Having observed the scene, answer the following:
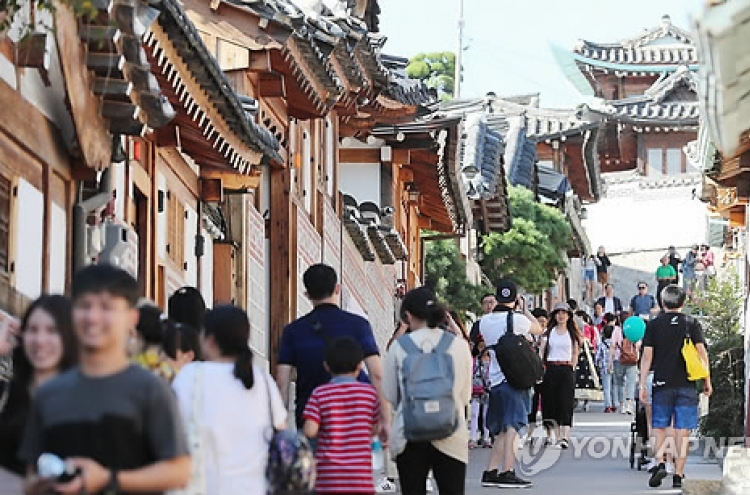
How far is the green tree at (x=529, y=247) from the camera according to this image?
47.0 metres

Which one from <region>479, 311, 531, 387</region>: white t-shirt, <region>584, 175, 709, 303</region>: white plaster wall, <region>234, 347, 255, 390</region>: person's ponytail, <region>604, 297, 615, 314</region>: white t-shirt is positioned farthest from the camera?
<region>584, 175, 709, 303</region>: white plaster wall

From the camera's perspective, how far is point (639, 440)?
20719 mm

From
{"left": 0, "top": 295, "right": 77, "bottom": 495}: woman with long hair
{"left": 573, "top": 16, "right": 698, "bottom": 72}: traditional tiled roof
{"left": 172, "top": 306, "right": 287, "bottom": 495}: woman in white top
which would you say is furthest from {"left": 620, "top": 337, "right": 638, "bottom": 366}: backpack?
{"left": 573, "top": 16, "right": 698, "bottom": 72}: traditional tiled roof

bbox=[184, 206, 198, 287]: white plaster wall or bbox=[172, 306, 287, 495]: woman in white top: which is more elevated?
bbox=[184, 206, 198, 287]: white plaster wall

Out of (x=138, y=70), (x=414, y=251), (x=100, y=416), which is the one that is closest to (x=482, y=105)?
(x=414, y=251)

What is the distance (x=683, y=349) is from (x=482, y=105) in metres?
51.3

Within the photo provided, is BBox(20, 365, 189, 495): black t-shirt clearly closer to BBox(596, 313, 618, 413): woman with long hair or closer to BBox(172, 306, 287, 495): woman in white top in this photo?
BBox(172, 306, 287, 495): woman in white top

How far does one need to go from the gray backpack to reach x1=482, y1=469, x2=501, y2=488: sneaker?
6.03m

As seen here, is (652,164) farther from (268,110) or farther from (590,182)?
(268,110)

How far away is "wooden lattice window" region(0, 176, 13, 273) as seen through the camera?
11562 millimetres

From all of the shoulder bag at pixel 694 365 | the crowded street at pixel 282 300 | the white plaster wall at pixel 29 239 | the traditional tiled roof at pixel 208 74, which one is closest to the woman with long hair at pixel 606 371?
the crowded street at pixel 282 300

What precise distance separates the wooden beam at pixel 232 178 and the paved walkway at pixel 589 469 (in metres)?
3.52

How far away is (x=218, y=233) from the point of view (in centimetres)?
2042

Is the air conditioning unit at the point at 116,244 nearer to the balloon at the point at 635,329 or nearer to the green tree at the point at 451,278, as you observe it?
the balloon at the point at 635,329
